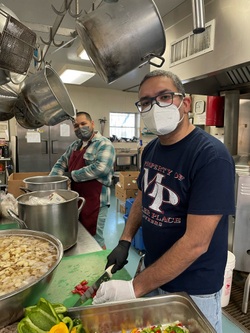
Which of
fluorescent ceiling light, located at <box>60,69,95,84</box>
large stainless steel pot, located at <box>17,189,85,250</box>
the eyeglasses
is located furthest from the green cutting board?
fluorescent ceiling light, located at <box>60,69,95,84</box>

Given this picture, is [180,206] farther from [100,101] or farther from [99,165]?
[100,101]

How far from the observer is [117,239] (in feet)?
11.8

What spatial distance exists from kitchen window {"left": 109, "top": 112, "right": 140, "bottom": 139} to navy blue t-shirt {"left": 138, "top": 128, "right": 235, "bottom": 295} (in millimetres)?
6282

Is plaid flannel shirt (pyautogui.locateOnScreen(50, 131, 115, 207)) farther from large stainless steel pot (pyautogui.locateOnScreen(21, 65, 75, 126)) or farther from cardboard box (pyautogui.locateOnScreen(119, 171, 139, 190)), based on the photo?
cardboard box (pyautogui.locateOnScreen(119, 171, 139, 190))

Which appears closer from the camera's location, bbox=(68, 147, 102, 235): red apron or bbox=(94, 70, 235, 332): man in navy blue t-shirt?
bbox=(94, 70, 235, 332): man in navy blue t-shirt

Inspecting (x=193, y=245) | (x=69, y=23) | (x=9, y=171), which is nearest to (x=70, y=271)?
(x=193, y=245)

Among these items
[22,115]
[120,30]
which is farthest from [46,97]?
[120,30]

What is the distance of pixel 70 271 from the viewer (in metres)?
1.19

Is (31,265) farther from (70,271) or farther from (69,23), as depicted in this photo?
(69,23)

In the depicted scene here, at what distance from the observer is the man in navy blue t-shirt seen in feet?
3.02

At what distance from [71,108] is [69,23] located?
1.81 m

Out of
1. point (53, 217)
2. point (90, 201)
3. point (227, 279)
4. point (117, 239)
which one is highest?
point (53, 217)

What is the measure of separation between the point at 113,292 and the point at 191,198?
1.56 feet

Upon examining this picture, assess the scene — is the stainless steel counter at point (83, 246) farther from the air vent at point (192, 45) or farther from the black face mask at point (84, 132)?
the air vent at point (192, 45)
